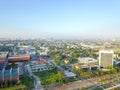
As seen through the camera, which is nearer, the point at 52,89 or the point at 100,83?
the point at 52,89

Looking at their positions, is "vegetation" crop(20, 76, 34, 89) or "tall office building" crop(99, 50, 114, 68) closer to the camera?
"vegetation" crop(20, 76, 34, 89)

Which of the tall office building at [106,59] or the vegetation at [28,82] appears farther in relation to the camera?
the tall office building at [106,59]

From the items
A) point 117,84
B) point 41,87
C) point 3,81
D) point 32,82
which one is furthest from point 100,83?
point 3,81

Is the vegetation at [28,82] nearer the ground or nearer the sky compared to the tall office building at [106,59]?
nearer the ground

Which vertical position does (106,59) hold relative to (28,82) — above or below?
above

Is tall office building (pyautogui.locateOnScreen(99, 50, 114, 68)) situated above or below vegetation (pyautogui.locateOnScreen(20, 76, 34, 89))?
above

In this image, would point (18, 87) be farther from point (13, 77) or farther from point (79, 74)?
point (79, 74)

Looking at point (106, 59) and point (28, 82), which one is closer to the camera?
point (28, 82)

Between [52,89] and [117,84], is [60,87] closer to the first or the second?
[52,89]

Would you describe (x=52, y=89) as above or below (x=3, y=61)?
below

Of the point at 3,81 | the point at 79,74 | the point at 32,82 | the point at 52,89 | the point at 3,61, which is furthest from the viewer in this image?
the point at 3,61

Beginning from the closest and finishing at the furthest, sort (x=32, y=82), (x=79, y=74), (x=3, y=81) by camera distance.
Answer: (x=3, y=81) → (x=32, y=82) → (x=79, y=74)
